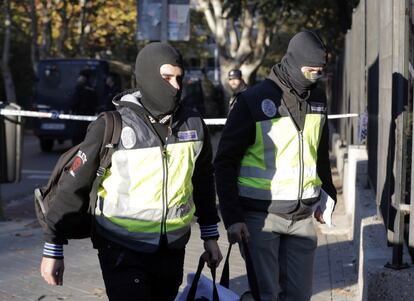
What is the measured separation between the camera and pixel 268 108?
446cm

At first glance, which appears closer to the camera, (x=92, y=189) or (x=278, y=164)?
(x=92, y=189)

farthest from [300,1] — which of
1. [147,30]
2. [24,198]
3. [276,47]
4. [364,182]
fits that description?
[276,47]

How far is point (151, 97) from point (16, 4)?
29.2m

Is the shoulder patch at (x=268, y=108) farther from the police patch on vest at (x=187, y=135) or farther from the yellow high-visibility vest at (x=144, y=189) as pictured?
the yellow high-visibility vest at (x=144, y=189)

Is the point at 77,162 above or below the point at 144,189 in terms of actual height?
above

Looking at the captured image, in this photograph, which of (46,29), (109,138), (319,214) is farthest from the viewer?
(46,29)

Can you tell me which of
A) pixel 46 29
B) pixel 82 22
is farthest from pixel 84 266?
pixel 82 22

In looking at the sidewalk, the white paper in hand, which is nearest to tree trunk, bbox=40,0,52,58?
the sidewalk

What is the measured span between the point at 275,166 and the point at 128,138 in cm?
94

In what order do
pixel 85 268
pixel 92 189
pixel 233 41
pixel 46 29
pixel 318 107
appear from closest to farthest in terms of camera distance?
pixel 92 189 → pixel 318 107 → pixel 85 268 → pixel 233 41 → pixel 46 29

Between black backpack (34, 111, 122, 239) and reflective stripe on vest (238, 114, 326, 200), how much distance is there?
0.89 m

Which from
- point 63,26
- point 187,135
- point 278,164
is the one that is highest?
point 63,26

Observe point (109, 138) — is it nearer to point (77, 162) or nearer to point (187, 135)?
point (77, 162)

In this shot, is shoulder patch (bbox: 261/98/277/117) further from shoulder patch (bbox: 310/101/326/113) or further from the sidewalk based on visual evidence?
the sidewalk
